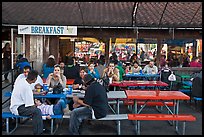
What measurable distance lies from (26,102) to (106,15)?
18.5 ft

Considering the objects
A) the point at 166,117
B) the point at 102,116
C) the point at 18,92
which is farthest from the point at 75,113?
the point at 166,117

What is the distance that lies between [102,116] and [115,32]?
7.04 m

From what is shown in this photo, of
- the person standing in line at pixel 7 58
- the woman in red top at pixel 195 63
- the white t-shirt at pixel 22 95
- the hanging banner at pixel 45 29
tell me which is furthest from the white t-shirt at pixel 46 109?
the woman in red top at pixel 195 63

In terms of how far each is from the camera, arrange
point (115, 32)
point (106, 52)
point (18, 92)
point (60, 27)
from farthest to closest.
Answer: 1. point (106, 52)
2. point (115, 32)
3. point (60, 27)
4. point (18, 92)

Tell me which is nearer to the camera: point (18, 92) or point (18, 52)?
point (18, 92)

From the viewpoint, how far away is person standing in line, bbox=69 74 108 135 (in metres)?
6.21

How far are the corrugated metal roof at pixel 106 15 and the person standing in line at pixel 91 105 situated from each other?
488cm

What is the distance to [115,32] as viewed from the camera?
13.0m

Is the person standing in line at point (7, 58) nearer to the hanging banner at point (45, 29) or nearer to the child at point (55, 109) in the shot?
the hanging banner at point (45, 29)

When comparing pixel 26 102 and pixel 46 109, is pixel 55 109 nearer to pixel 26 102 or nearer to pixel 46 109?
pixel 46 109

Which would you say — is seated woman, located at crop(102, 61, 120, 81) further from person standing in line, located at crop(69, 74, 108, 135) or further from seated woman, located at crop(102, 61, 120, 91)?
person standing in line, located at crop(69, 74, 108, 135)

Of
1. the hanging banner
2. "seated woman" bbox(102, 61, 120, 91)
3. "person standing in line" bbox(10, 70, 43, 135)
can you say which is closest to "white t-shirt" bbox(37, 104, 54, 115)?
"person standing in line" bbox(10, 70, 43, 135)

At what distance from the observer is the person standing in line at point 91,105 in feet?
20.4

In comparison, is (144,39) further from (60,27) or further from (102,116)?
(102,116)
